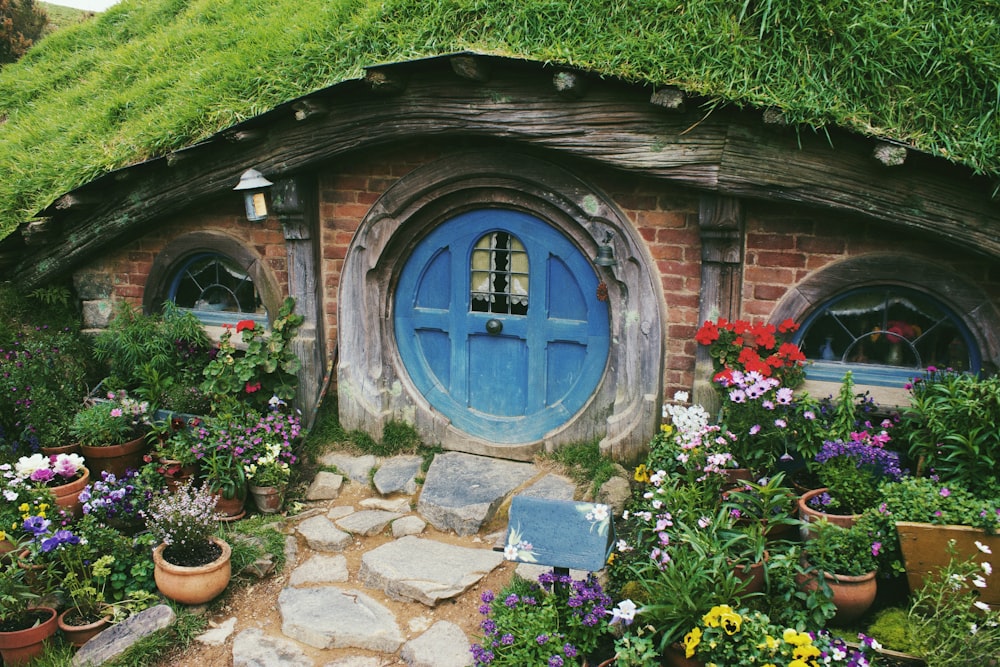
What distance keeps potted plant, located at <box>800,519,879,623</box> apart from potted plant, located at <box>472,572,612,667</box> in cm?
101

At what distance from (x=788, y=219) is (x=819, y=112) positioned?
74 cm

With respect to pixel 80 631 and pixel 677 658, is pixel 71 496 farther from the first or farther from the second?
pixel 677 658

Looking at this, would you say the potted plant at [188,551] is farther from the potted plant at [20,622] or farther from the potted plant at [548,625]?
the potted plant at [548,625]

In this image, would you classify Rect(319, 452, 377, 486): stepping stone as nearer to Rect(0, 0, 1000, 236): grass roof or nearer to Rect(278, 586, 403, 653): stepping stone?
Rect(278, 586, 403, 653): stepping stone

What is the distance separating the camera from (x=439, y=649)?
3.98 metres

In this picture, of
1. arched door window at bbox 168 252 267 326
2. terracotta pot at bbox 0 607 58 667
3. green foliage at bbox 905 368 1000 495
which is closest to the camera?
green foliage at bbox 905 368 1000 495

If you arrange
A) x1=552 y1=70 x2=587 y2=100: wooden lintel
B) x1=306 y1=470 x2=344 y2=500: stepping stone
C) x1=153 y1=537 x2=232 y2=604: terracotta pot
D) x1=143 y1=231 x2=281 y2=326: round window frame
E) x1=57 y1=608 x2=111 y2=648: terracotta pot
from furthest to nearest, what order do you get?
x1=143 y1=231 x2=281 y2=326: round window frame, x1=306 y1=470 x2=344 y2=500: stepping stone, x1=552 y1=70 x2=587 y2=100: wooden lintel, x1=153 y1=537 x2=232 y2=604: terracotta pot, x1=57 y1=608 x2=111 y2=648: terracotta pot

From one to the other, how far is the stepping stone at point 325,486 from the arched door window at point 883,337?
332 cm

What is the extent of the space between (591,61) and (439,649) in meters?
3.36

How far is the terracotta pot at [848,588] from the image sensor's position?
3609 millimetres

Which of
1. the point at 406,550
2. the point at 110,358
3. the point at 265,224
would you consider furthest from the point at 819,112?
the point at 110,358

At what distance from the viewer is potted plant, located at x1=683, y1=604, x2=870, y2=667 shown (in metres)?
3.22

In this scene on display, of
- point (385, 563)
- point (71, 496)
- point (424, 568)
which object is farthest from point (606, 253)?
point (71, 496)

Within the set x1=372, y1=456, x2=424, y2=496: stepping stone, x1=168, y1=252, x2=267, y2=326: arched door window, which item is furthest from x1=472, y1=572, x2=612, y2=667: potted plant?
x1=168, y1=252, x2=267, y2=326: arched door window
